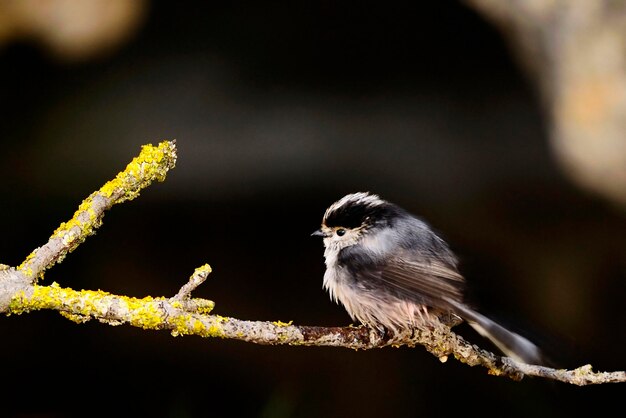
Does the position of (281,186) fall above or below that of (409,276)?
above

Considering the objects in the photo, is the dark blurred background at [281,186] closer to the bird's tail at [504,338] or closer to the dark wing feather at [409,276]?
the dark wing feather at [409,276]

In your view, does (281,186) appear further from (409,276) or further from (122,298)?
(122,298)

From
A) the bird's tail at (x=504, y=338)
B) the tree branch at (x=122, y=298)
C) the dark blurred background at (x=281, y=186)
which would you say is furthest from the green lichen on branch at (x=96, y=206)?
the dark blurred background at (x=281, y=186)

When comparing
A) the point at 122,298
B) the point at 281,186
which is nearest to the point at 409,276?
the point at 122,298

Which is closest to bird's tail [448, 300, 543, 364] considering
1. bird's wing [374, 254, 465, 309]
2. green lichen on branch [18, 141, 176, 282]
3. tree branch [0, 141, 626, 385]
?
bird's wing [374, 254, 465, 309]

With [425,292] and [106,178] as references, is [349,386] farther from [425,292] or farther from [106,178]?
[425,292]

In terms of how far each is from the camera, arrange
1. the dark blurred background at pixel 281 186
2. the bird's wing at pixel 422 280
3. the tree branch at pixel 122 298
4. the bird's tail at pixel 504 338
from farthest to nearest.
→ the dark blurred background at pixel 281 186 → the bird's wing at pixel 422 280 → the bird's tail at pixel 504 338 → the tree branch at pixel 122 298

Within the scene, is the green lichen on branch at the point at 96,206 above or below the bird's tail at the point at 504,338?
above
